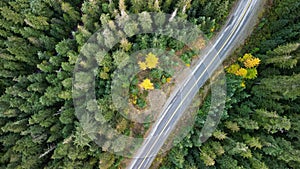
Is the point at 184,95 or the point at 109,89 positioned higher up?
the point at 109,89

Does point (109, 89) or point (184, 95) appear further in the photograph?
point (184, 95)

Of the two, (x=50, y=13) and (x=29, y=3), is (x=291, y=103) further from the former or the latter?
(x=29, y=3)

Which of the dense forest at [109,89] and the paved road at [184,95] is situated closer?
the dense forest at [109,89]

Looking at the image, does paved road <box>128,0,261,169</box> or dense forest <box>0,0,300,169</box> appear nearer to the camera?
dense forest <box>0,0,300,169</box>

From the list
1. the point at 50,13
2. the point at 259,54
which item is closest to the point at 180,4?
the point at 259,54
